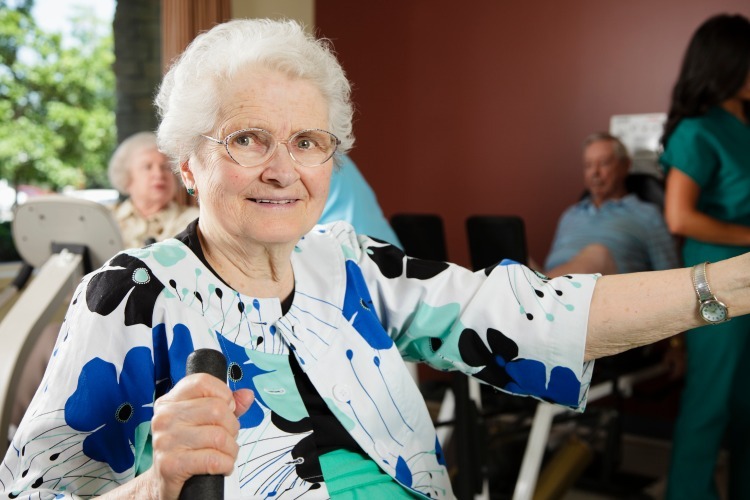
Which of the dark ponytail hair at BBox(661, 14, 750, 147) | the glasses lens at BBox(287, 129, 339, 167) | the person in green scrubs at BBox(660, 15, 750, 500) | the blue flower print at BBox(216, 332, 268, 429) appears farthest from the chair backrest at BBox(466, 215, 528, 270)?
the blue flower print at BBox(216, 332, 268, 429)

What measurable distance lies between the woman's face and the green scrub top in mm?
1661

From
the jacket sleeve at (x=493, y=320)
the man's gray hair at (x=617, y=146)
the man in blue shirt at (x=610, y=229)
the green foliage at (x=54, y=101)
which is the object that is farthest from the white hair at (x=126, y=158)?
the jacket sleeve at (x=493, y=320)

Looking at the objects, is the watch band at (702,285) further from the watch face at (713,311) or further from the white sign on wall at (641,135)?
the white sign on wall at (641,135)

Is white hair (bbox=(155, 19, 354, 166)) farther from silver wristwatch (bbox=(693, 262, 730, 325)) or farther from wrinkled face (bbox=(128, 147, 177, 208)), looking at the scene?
wrinkled face (bbox=(128, 147, 177, 208))

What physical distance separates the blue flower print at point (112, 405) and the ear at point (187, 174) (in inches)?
12.2

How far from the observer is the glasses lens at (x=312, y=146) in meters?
1.13

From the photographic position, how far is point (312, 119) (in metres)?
1.14

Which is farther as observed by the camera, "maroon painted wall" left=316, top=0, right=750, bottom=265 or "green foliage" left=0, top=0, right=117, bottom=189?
"green foliage" left=0, top=0, right=117, bottom=189

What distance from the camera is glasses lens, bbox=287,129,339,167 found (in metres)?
1.13

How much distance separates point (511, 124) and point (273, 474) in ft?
10.3

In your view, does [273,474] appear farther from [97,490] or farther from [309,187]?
[309,187]

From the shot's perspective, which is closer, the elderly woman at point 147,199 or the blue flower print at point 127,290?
the blue flower print at point 127,290

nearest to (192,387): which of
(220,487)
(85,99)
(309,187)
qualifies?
(220,487)

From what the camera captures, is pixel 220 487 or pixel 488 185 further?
pixel 488 185
